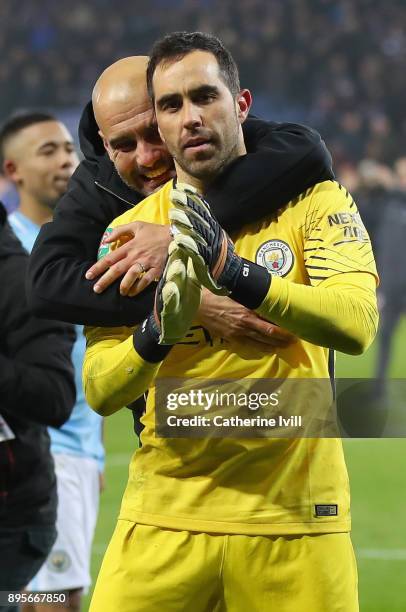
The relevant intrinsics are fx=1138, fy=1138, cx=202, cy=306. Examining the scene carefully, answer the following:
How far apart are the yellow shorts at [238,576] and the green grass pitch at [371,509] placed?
245 cm

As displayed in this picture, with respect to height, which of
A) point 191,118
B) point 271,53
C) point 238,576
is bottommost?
point 238,576

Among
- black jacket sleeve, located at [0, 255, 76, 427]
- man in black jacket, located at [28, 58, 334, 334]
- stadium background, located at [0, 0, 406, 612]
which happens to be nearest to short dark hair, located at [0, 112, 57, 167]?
black jacket sleeve, located at [0, 255, 76, 427]

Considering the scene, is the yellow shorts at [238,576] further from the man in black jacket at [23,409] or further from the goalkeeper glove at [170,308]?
the man in black jacket at [23,409]

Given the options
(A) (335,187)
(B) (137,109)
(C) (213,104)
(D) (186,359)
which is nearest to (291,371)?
(D) (186,359)

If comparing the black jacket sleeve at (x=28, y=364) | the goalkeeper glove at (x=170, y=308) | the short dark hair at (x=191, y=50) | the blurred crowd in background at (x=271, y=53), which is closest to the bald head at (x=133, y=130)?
the short dark hair at (x=191, y=50)

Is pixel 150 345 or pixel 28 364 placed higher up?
pixel 28 364

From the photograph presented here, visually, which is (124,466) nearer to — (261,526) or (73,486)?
(73,486)

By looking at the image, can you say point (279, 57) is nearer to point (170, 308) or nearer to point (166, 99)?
point (166, 99)

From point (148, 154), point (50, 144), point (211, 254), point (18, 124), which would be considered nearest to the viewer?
point (211, 254)

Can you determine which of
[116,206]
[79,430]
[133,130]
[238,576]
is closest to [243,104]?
[133,130]

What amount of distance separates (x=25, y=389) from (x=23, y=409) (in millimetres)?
66

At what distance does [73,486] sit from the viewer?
5117 millimetres

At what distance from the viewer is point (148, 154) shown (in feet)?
9.62

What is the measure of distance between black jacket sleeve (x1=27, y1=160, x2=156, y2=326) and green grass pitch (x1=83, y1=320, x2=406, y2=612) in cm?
225
